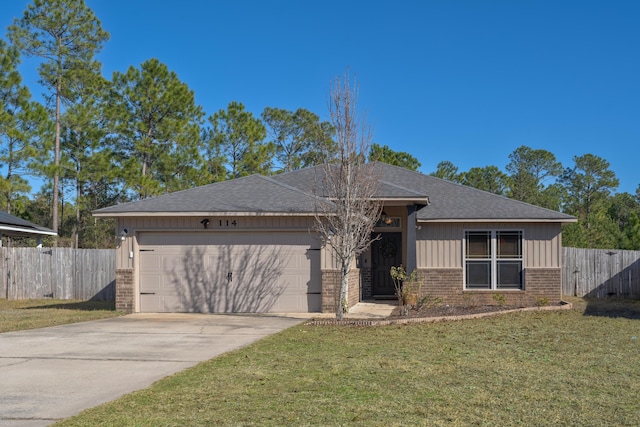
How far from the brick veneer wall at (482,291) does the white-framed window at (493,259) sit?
0.22 m

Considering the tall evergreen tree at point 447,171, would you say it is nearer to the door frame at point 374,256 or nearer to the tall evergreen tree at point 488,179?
the tall evergreen tree at point 488,179

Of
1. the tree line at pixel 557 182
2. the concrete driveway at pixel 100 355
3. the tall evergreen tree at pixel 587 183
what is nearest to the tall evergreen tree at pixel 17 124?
the concrete driveway at pixel 100 355

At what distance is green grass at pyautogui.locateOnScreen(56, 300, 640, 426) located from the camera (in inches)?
241

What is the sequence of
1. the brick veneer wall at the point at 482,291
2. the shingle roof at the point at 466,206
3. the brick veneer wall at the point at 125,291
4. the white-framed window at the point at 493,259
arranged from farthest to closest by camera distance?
the white-framed window at the point at 493,259 → the brick veneer wall at the point at 482,291 → the shingle roof at the point at 466,206 → the brick veneer wall at the point at 125,291

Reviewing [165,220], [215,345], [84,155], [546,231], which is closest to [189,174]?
[84,155]

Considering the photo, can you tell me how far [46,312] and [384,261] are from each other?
9758 millimetres

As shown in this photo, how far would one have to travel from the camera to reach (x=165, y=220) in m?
16.1

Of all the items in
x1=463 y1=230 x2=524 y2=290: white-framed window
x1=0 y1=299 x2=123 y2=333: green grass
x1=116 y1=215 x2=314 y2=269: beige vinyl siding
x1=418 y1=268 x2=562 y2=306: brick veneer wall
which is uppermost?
x1=116 y1=215 x2=314 y2=269: beige vinyl siding

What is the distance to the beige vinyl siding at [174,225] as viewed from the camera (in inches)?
626

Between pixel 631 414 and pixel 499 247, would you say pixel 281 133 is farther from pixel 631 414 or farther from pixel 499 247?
pixel 631 414

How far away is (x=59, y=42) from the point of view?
105 ft

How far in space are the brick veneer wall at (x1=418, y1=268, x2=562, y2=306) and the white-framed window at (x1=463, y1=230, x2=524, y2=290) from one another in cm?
22

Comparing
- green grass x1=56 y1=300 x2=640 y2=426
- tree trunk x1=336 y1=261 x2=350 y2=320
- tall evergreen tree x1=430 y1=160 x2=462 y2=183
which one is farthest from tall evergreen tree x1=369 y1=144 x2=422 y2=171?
green grass x1=56 y1=300 x2=640 y2=426

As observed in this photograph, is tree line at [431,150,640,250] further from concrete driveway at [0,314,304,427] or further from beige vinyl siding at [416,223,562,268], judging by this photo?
concrete driveway at [0,314,304,427]
